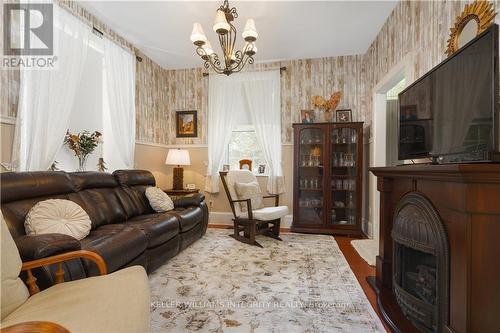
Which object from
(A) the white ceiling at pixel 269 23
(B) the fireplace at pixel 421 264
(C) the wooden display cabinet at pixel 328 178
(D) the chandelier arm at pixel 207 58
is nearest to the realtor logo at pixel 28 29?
(A) the white ceiling at pixel 269 23

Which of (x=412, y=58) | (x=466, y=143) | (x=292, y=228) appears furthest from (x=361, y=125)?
(x=466, y=143)

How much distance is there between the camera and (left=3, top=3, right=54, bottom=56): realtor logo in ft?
7.36

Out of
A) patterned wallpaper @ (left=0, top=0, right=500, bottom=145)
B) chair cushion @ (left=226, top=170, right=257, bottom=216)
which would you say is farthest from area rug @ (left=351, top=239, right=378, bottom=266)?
patterned wallpaper @ (left=0, top=0, right=500, bottom=145)

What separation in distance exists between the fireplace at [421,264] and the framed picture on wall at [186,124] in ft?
12.4

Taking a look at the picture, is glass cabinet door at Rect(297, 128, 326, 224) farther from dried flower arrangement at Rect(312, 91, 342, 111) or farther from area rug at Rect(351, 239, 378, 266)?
area rug at Rect(351, 239, 378, 266)

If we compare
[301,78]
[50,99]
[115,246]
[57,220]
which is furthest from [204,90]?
[115,246]

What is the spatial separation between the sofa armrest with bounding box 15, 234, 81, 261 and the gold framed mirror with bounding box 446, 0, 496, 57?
2758 millimetres

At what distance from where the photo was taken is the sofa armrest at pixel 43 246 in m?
1.35

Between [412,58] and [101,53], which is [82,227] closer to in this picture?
[101,53]

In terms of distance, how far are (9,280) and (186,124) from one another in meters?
3.95

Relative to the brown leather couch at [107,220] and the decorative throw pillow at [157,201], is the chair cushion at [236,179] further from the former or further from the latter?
the decorative throw pillow at [157,201]

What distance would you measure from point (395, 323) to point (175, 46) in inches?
165

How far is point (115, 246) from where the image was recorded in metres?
1.89

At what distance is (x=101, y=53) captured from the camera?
335 centimetres
